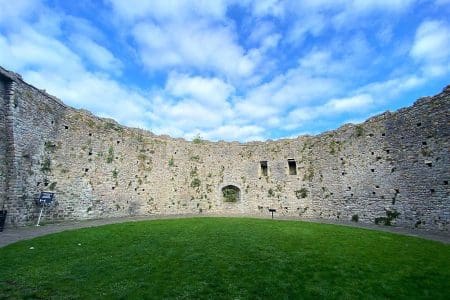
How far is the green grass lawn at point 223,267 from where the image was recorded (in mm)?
4980

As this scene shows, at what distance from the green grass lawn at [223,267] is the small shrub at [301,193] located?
8.61m

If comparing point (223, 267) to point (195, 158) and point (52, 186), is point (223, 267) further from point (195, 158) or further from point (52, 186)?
point (195, 158)

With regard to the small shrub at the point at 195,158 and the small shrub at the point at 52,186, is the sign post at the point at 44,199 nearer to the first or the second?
the small shrub at the point at 52,186

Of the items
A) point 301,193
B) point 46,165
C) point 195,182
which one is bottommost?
point 301,193

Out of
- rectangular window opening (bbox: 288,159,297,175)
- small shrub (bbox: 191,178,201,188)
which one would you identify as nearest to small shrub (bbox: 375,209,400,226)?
rectangular window opening (bbox: 288,159,297,175)

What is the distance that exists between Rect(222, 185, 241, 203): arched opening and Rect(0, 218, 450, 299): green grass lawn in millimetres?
11397

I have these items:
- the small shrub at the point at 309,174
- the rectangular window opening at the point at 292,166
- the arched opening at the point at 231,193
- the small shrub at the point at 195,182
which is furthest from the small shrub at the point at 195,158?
the small shrub at the point at 309,174

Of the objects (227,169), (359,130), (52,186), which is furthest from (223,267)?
(227,169)

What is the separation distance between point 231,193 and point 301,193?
5.28 metres

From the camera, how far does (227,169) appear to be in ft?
70.1

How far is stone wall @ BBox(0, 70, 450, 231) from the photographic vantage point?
12078 mm

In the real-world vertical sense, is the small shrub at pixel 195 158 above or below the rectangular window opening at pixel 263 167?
above

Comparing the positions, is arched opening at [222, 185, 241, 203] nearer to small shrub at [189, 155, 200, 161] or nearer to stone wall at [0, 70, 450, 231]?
stone wall at [0, 70, 450, 231]

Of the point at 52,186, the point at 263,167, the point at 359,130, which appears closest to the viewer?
the point at 52,186
